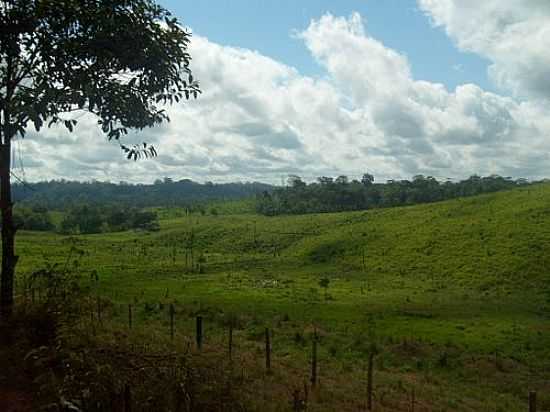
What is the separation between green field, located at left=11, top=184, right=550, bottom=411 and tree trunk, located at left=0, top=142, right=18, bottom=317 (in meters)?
5.48

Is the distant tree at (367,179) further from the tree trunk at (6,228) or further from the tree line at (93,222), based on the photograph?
the tree trunk at (6,228)

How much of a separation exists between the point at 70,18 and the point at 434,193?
137 meters

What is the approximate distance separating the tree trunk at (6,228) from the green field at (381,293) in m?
5.48

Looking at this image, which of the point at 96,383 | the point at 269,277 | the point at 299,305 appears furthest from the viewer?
the point at 269,277

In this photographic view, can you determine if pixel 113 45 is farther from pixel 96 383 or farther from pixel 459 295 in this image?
pixel 459 295

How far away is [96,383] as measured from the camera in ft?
24.9

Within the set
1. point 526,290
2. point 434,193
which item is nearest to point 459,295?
point 526,290

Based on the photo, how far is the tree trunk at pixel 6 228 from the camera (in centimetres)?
1044

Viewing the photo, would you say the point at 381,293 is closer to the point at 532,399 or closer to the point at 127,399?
the point at 532,399

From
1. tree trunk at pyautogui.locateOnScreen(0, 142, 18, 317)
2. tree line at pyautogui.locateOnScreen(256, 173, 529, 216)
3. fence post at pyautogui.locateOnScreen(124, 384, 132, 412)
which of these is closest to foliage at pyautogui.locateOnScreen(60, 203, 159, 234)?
tree line at pyautogui.locateOnScreen(256, 173, 529, 216)

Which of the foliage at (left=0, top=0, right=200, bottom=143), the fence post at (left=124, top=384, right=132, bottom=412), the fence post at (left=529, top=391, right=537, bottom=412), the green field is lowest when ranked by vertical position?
the green field

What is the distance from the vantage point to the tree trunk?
10438mm

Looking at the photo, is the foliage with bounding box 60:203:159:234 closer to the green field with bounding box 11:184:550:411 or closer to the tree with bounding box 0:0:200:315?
the green field with bounding box 11:184:550:411

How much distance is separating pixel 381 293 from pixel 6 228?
1396 inches
